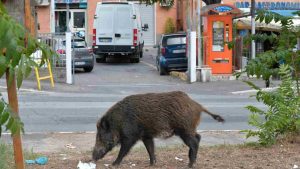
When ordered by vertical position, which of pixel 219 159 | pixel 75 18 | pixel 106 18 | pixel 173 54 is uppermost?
pixel 75 18

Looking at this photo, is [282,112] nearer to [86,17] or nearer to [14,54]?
[14,54]

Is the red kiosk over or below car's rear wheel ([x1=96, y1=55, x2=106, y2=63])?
over

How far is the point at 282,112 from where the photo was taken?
734cm

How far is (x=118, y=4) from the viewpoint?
108 feet

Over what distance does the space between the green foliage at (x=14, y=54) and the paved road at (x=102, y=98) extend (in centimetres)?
757

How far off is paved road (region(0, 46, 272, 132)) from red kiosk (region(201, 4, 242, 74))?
129 centimetres

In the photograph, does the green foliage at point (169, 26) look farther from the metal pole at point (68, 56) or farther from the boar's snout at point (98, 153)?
the boar's snout at point (98, 153)

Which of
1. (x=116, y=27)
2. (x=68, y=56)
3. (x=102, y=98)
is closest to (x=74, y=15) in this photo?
(x=116, y=27)

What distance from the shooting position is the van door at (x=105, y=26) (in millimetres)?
32594

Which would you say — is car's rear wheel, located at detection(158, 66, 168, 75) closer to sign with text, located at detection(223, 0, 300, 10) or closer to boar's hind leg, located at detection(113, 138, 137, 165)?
sign with text, located at detection(223, 0, 300, 10)

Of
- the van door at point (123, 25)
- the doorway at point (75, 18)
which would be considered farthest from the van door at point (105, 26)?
the doorway at point (75, 18)

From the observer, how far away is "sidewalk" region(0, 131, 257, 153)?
936 centimetres

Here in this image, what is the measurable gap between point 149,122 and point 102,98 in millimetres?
11518

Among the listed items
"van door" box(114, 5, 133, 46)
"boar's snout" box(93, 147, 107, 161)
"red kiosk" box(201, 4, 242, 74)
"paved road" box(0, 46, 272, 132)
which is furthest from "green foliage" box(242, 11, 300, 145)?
"van door" box(114, 5, 133, 46)
